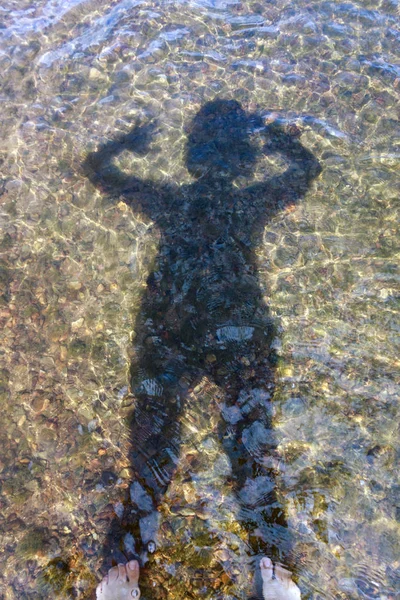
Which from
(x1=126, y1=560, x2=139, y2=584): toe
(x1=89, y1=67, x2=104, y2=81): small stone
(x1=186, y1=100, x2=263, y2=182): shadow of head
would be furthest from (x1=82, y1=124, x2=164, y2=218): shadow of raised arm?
(x1=126, y1=560, x2=139, y2=584): toe

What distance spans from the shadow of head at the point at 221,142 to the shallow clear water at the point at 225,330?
20cm

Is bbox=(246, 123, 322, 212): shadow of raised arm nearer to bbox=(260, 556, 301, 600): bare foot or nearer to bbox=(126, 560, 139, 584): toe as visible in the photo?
bbox=(260, 556, 301, 600): bare foot

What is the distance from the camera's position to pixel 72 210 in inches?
254

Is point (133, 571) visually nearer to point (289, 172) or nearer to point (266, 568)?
point (266, 568)

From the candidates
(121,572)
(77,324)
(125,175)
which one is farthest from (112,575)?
(125,175)

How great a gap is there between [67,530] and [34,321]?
2777 mm

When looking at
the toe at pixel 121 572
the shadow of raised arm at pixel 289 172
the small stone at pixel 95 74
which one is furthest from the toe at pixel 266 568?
the small stone at pixel 95 74

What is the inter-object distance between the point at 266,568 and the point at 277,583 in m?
0.17

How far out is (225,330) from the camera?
532cm

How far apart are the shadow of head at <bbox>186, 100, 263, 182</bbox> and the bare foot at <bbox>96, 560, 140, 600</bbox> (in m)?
5.64

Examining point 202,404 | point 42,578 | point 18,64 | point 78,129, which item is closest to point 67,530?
point 42,578

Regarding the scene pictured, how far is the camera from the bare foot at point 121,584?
3936 mm

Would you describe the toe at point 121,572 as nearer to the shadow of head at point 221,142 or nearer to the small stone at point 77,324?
the small stone at point 77,324

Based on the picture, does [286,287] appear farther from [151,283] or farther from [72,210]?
[72,210]
